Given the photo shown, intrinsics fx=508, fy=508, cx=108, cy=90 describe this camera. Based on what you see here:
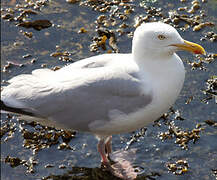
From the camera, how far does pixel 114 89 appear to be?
4805 millimetres

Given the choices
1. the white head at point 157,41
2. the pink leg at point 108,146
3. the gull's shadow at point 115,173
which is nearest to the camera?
the white head at point 157,41

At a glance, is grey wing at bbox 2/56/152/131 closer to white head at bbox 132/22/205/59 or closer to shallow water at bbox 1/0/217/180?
white head at bbox 132/22/205/59

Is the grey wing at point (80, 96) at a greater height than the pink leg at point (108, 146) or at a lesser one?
greater

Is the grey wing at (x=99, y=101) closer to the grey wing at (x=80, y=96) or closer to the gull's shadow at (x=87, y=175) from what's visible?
the grey wing at (x=80, y=96)

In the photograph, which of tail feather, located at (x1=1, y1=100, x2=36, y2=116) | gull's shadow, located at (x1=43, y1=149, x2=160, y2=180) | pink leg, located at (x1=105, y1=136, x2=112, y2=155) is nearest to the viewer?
tail feather, located at (x1=1, y1=100, x2=36, y2=116)

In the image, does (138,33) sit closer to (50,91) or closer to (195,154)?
(50,91)

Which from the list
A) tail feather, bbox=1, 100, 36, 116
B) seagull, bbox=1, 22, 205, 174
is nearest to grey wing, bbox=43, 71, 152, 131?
seagull, bbox=1, 22, 205, 174

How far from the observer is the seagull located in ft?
15.6

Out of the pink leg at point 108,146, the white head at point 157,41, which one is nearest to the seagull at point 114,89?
the white head at point 157,41

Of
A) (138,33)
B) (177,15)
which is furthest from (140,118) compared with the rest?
(177,15)

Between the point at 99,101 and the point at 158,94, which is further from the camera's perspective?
the point at 99,101

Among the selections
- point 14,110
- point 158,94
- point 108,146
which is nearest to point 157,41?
point 158,94

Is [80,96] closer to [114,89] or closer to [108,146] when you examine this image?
[114,89]

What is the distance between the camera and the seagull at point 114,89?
477cm
